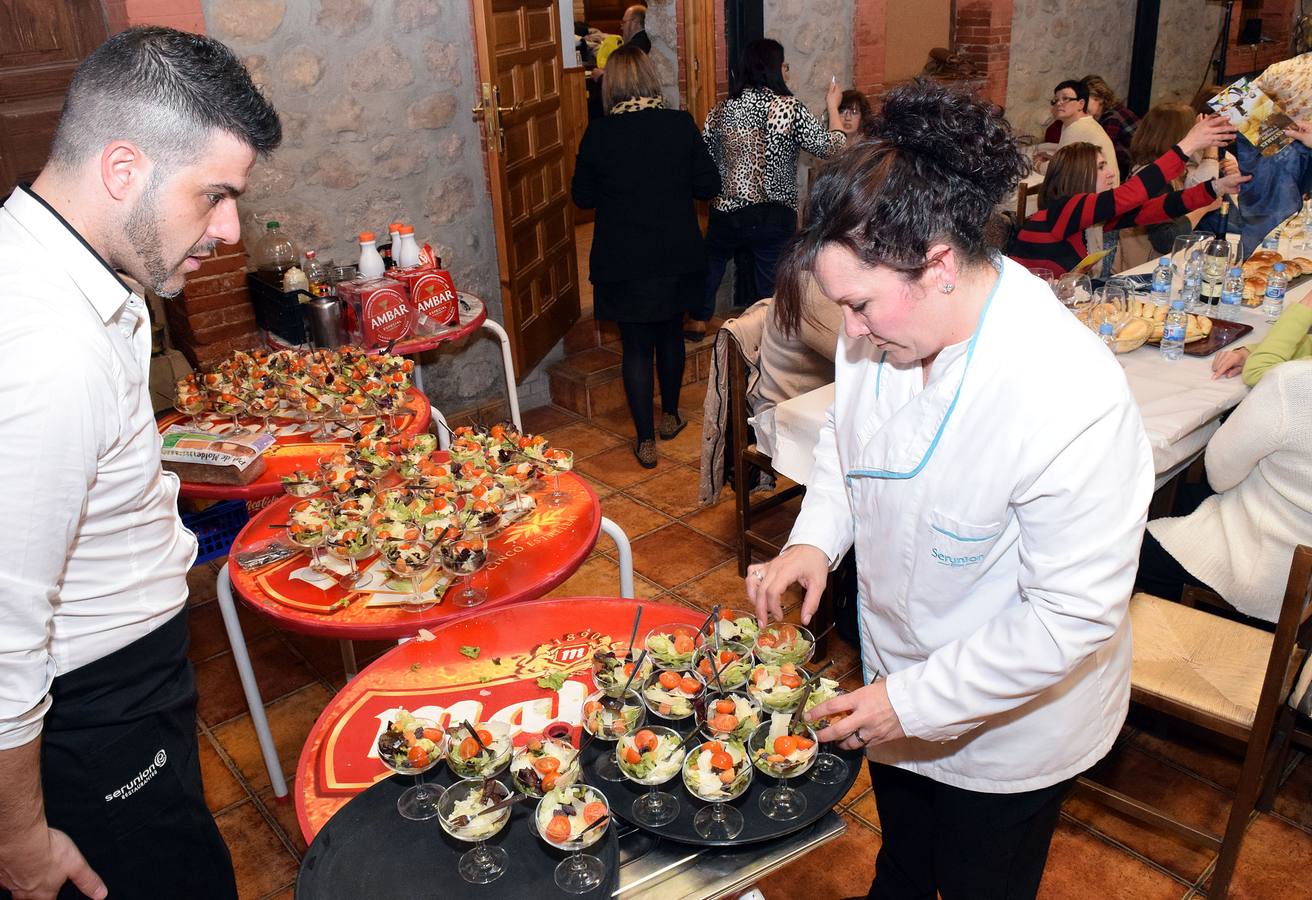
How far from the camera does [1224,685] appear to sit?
236cm

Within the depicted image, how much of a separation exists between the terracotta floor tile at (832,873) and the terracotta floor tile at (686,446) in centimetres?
230

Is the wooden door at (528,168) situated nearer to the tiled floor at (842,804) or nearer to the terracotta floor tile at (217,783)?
the tiled floor at (842,804)

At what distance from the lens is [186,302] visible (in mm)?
3828

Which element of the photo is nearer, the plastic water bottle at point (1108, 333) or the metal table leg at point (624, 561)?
the metal table leg at point (624, 561)

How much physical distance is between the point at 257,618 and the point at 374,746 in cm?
220

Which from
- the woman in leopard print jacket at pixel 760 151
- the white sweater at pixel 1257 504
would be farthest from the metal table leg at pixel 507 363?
the white sweater at pixel 1257 504

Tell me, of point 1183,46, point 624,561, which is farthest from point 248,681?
point 1183,46

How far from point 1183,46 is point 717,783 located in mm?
10545

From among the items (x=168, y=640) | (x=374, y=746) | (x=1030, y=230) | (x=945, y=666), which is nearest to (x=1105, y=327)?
(x=1030, y=230)

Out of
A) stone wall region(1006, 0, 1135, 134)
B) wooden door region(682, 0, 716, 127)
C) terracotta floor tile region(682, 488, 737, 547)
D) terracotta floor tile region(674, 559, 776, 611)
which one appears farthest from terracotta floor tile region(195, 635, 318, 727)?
stone wall region(1006, 0, 1135, 134)

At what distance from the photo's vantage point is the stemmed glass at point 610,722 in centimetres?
158

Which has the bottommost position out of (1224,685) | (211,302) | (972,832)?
(1224,685)

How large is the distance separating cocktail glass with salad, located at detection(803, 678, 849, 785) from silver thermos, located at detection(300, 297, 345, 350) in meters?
2.61

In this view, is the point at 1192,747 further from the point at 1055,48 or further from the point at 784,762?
the point at 1055,48
